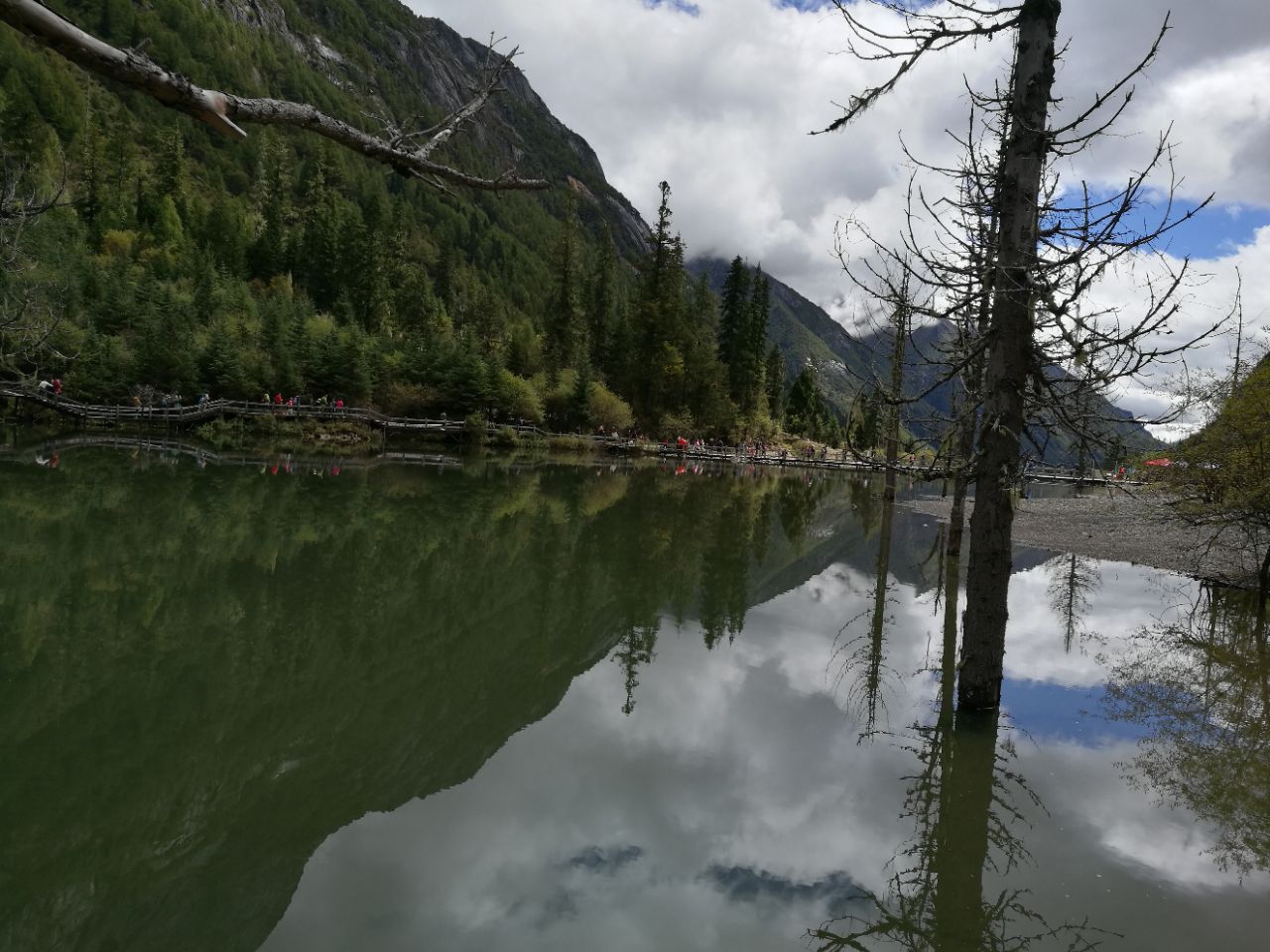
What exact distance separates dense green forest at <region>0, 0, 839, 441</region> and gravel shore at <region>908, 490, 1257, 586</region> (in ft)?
55.0

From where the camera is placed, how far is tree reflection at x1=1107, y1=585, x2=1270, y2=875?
4996 mm

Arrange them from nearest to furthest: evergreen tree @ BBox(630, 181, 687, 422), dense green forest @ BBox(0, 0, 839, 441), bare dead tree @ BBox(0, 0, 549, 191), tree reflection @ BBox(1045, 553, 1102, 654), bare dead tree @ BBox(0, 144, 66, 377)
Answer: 1. bare dead tree @ BBox(0, 0, 549, 191)
2. bare dead tree @ BBox(0, 144, 66, 377)
3. tree reflection @ BBox(1045, 553, 1102, 654)
4. dense green forest @ BBox(0, 0, 839, 441)
5. evergreen tree @ BBox(630, 181, 687, 422)

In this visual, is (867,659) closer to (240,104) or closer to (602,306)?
(240,104)

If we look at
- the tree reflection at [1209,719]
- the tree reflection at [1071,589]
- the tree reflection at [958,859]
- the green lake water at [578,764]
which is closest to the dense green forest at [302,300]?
the green lake water at [578,764]

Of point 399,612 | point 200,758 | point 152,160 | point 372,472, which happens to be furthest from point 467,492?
point 152,160

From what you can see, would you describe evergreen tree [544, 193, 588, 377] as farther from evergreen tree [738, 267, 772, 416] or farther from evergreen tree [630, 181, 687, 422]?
evergreen tree [738, 267, 772, 416]

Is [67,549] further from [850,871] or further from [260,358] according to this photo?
[260,358]

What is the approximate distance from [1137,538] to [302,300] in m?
55.2

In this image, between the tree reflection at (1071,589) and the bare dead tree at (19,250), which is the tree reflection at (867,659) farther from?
the bare dead tree at (19,250)

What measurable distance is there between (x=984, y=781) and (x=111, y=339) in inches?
1873

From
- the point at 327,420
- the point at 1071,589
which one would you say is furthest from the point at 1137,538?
the point at 327,420

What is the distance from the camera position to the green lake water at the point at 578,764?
3.66 m

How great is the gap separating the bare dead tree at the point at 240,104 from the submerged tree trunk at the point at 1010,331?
4.27 metres

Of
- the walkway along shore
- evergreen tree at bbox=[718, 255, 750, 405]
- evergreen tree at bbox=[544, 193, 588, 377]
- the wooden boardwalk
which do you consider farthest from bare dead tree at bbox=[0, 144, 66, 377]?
evergreen tree at bbox=[718, 255, 750, 405]
